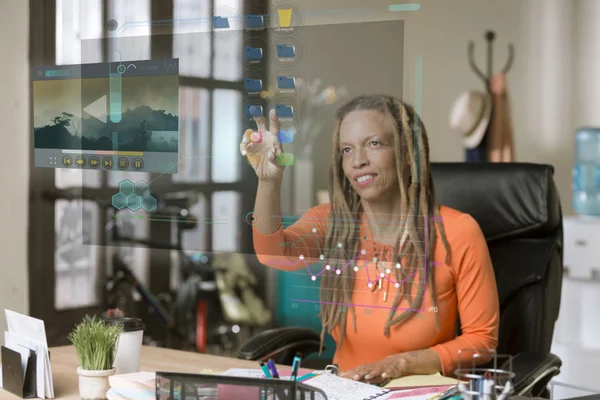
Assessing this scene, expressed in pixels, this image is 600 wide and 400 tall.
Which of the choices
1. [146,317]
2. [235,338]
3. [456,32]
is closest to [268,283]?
[235,338]

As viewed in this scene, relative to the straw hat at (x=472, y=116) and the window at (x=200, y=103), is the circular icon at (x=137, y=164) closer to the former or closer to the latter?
the window at (x=200, y=103)

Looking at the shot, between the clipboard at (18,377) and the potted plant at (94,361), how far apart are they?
4.1 inches

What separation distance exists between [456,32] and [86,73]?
2.37 meters

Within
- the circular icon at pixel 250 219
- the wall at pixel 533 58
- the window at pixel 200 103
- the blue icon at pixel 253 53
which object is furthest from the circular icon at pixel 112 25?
the wall at pixel 533 58

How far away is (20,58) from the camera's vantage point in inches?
129

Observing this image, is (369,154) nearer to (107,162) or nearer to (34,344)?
(107,162)

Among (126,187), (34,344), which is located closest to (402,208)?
(126,187)

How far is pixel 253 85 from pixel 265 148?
0.48 ft

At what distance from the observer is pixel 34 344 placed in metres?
1.54

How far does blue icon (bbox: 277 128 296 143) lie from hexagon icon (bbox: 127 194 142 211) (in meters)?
0.41

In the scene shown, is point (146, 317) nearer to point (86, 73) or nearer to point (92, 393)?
point (86, 73)

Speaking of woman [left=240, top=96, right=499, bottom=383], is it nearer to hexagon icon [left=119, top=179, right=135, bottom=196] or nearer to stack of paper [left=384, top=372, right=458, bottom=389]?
stack of paper [left=384, top=372, right=458, bottom=389]

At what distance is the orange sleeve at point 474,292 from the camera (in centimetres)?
184

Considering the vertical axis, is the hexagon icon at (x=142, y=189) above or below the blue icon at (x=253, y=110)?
below
